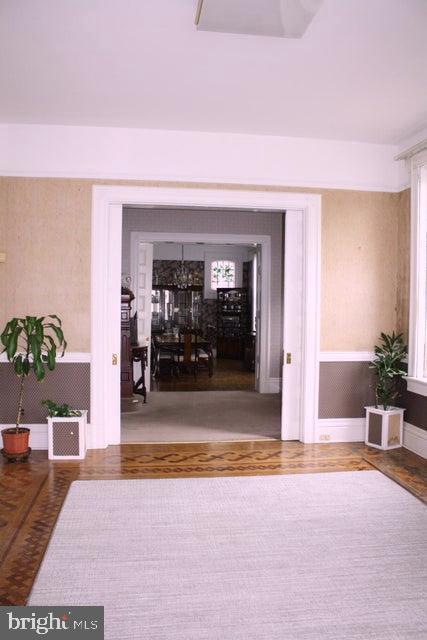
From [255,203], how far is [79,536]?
3.41m

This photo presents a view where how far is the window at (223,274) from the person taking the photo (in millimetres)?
14727

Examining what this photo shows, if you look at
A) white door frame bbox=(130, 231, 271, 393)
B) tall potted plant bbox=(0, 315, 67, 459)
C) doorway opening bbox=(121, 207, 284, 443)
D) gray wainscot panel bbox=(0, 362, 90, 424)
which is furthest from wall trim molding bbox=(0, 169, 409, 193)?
white door frame bbox=(130, 231, 271, 393)

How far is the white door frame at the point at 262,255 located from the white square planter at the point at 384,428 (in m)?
3.17

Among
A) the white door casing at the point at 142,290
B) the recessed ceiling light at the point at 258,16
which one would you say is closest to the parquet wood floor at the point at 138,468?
the recessed ceiling light at the point at 258,16

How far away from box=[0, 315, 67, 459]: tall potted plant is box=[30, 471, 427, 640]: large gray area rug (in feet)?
2.97

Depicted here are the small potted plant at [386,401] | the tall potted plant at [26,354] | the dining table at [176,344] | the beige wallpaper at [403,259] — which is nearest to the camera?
the tall potted plant at [26,354]

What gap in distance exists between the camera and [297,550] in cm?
305

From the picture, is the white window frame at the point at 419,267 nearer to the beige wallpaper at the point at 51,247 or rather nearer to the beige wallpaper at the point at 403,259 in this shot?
the beige wallpaper at the point at 403,259

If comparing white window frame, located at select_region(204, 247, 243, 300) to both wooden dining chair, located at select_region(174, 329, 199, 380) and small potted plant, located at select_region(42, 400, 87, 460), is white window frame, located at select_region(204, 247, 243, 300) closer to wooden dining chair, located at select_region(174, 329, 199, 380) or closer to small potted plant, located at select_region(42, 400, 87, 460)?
wooden dining chair, located at select_region(174, 329, 199, 380)

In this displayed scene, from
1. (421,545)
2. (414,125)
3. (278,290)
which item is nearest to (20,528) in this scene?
(421,545)

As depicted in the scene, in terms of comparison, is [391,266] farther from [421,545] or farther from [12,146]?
[12,146]

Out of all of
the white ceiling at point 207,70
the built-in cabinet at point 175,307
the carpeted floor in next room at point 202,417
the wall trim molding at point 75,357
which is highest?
the white ceiling at point 207,70

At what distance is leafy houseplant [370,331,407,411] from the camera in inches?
204

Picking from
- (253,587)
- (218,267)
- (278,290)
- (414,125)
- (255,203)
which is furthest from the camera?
(218,267)
